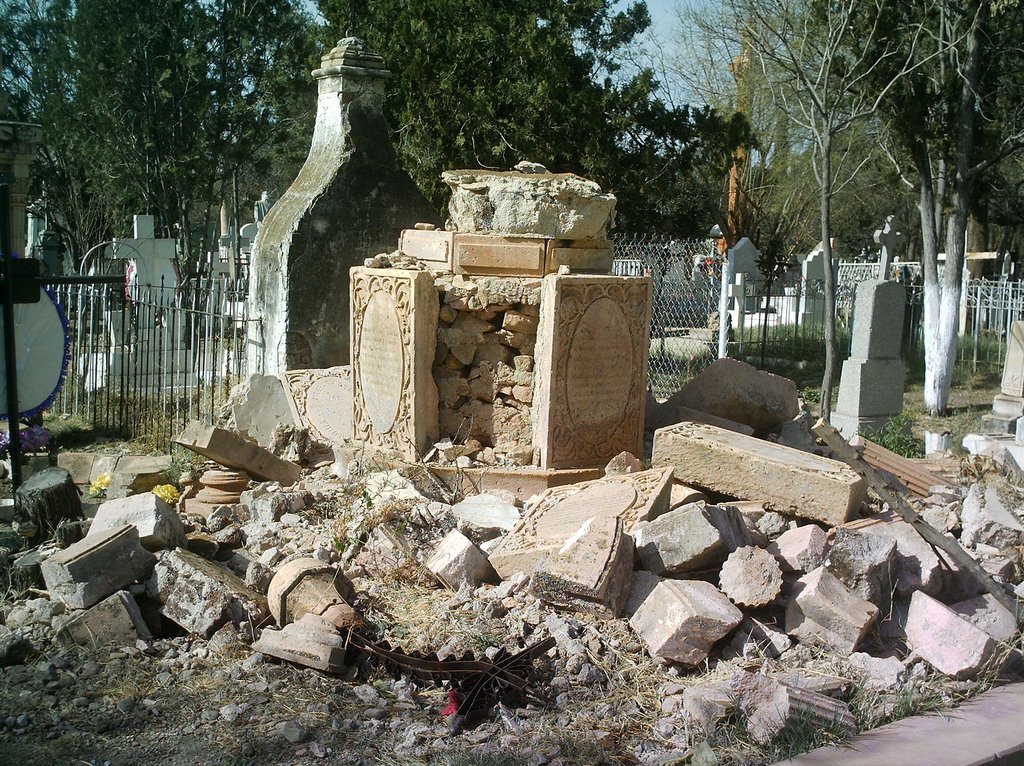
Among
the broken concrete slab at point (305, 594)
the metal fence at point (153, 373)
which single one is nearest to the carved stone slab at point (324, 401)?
the metal fence at point (153, 373)

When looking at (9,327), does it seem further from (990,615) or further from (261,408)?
(990,615)

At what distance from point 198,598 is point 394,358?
2404 millimetres

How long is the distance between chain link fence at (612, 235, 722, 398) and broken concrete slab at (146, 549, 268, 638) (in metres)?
8.95

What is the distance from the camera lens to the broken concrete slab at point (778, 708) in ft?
13.4

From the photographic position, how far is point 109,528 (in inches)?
213

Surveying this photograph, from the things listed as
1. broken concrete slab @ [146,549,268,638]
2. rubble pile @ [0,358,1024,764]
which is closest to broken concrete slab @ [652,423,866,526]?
rubble pile @ [0,358,1024,764]

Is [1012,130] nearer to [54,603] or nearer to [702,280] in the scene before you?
[702,280]

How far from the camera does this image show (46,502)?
19.2 feet

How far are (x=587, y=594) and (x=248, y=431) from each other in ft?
13.7

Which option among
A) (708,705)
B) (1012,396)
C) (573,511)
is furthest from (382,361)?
(1012,396)

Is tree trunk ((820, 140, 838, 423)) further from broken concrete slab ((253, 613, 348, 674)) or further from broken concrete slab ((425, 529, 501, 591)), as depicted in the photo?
broken concrete slab ((253, 613, 348, 674))

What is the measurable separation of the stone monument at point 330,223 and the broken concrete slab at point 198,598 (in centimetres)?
387

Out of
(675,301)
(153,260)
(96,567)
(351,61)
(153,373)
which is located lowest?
(96,567)

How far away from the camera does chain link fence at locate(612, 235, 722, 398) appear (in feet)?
47.1
